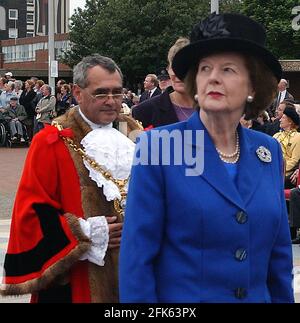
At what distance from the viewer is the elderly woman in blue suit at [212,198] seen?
89.0 inches

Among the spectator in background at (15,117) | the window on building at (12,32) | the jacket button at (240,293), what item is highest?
the window on building at (12,32)

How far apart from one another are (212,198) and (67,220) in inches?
44.0

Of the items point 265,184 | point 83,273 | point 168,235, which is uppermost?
point 265,184

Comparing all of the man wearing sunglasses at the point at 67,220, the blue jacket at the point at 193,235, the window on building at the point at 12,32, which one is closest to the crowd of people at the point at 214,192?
the blue jacket at the point at 193,235

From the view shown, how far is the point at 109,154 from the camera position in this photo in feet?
11.3

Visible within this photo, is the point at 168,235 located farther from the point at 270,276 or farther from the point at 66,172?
the point at 66,172

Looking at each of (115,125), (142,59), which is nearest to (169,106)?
(115,125)

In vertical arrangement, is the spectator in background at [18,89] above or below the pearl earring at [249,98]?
below

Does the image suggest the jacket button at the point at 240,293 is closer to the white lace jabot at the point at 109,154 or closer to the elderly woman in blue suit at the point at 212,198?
the elderly woman in blue suit at the point at 212,198

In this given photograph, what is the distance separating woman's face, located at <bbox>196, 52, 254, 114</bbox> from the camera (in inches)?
91.4

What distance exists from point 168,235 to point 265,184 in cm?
39

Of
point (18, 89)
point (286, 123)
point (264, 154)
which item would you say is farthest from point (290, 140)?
point (18, 89)
